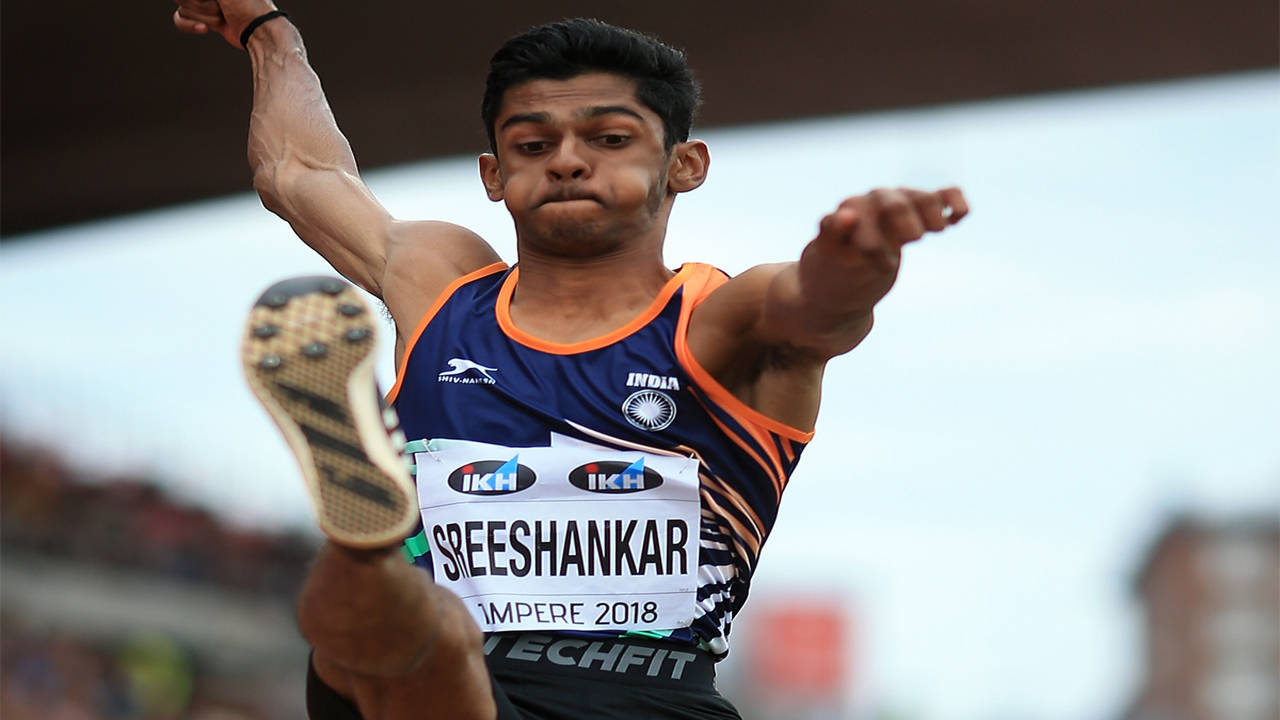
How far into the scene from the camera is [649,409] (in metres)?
3.98

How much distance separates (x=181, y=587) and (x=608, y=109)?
15870 mm

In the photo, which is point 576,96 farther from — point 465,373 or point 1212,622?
point 1212,622

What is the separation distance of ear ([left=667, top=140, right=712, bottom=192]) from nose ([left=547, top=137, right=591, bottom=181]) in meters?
0.30

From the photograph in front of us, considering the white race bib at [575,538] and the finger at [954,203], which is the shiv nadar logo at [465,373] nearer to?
the white race bib at [575,538]

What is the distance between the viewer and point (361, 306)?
3365 mm

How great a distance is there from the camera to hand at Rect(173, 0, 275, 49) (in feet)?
17.3

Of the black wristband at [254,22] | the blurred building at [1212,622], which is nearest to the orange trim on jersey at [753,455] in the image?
the black wristband at [254,22]

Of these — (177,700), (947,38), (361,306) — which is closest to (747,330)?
(361,306)

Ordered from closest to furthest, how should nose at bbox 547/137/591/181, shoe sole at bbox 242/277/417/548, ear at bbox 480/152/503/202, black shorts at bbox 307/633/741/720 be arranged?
shoe sole at bbox 242/277/417/548 < black shorts at bbox 307/633/741/720 < nose at bbox 547/137/591/181 < ear at bbox 480/152/503/202

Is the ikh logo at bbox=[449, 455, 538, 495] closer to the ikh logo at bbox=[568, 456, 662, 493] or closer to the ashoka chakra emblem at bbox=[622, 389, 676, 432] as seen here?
the ikh logo at bbox=[568, 456, 662, 493]

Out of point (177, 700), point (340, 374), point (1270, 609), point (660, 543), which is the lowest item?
point (1270, 609)

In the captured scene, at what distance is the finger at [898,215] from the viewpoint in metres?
3.46

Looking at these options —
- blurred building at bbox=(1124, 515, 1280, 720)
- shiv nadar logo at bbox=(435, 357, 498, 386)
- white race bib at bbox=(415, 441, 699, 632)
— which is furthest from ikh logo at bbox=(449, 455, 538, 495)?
blurred building at bbox=(1124, 515, 1280, 720)

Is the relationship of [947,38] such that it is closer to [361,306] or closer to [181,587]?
[361,306]
